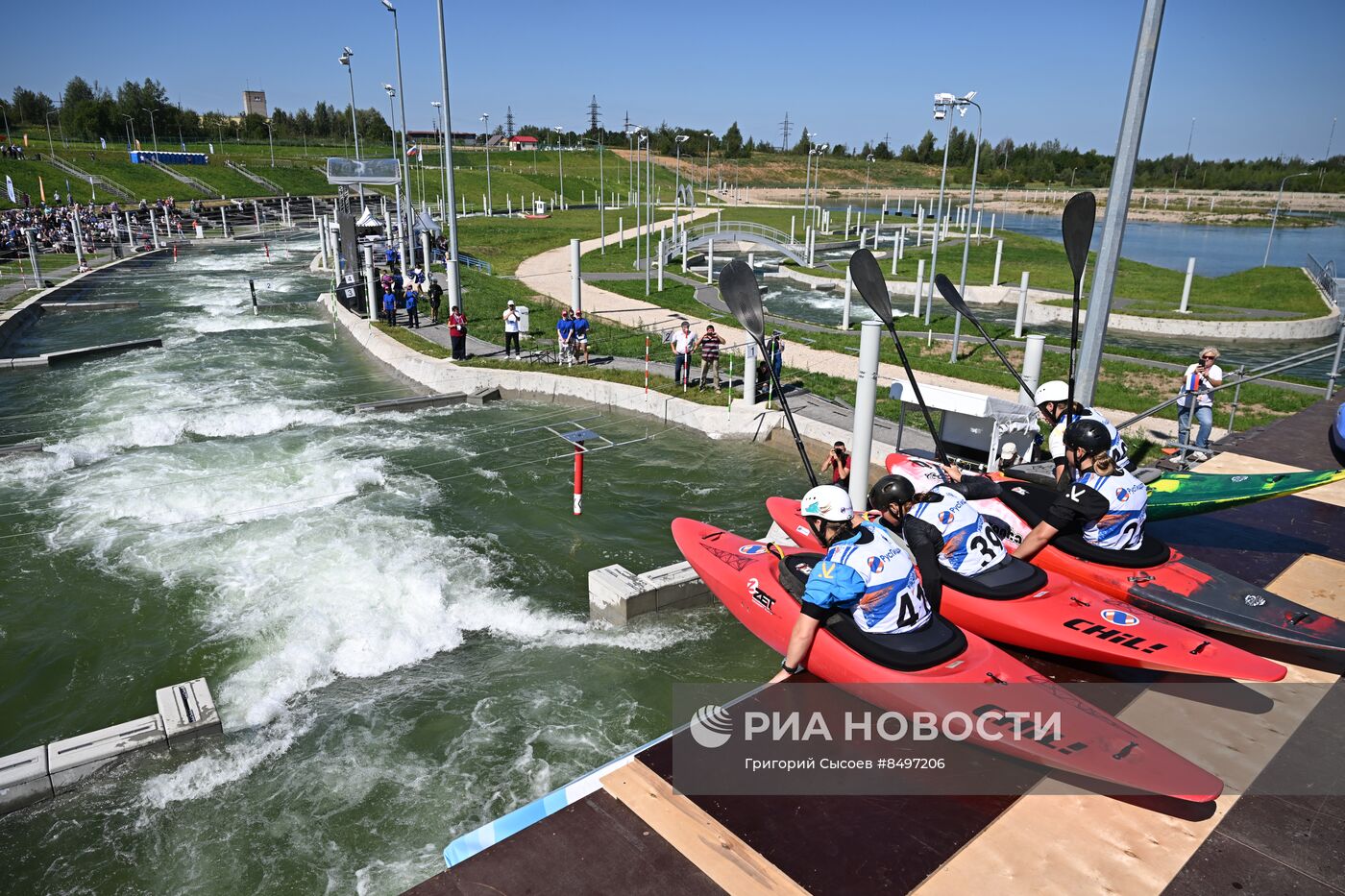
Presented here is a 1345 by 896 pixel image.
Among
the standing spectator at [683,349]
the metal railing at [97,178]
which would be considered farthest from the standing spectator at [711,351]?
the metal railing at [97,178]

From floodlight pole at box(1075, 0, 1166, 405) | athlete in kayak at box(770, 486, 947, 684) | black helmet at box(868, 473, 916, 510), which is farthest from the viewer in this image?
floodlight pole at box(1075, 0, 1166, 405)

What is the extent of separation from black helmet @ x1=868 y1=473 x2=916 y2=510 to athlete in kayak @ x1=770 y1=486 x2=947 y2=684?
43 centimetres

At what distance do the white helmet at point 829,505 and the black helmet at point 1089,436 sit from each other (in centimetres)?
309

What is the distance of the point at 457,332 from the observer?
1928 cm

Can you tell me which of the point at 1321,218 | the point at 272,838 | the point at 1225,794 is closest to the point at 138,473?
the point at 272,838

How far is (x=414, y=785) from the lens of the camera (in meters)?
6.76

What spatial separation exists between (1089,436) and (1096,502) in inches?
23.7

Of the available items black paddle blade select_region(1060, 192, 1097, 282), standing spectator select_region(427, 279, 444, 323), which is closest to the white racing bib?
black paddle blade select_region(1060, 192, 1097, 282)

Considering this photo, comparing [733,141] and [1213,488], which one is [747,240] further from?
[733,141]

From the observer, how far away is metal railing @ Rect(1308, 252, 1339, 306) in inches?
1222

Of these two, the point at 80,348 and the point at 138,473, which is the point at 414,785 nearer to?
the point at 138,473

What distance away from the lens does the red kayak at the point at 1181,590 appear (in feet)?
20.6

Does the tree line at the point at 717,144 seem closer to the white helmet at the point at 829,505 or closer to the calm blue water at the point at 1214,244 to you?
the calm blue water at the point at 1214,244

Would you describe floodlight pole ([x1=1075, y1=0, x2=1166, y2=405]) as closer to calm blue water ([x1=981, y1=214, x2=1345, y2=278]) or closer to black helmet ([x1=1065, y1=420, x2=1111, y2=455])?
black helmet ([x1=1065, y1=420, x2=1111, y2=455])
